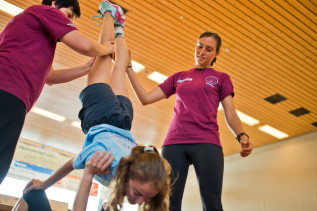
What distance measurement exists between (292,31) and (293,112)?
89.3 inches

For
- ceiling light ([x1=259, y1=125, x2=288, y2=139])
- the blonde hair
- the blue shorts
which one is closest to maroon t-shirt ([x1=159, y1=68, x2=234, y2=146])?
the blue shorts

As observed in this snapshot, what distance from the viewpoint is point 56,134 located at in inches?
348

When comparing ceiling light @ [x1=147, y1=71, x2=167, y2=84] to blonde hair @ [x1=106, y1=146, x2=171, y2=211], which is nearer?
blonde hair @ [x1=106, y1=146, x2=171, y2=211]

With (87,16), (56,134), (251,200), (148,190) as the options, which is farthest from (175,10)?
(56,134)

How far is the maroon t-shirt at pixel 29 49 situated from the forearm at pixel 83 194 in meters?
0.42

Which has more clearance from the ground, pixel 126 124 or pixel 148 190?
pixel 126 124

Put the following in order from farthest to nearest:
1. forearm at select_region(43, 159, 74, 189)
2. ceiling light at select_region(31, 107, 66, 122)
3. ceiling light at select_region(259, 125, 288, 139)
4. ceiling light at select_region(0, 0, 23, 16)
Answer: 1. ceiling light at select_region(31, 107, 66, 122)
2. ceiling light at select_region(259, 125, 288, 139)
3. ceiling light at select_region(0, 0, 23, 16)
4. forearm at select_region(43, 159, 74, 189)

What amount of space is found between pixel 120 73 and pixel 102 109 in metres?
0.41

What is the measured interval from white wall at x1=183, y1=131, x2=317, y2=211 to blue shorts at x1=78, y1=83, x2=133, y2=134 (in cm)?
558

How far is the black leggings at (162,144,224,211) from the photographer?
1617 millimetres

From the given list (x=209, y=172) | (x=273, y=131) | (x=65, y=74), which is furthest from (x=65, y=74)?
(x=273, y=131)

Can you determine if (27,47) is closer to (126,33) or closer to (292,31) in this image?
(126,33)

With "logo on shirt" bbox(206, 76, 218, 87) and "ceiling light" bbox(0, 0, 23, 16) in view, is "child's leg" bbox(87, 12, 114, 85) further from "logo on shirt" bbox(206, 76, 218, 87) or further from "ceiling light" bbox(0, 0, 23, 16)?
"ceiling light" bbox(0, 0, 23, 16)

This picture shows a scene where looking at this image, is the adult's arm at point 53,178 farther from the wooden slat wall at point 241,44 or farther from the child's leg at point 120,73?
the wooden slat wall at point 241,44
